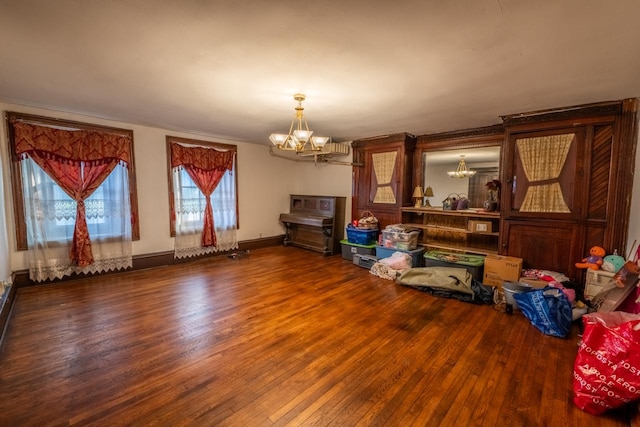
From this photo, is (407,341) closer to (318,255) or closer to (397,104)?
(397,104)

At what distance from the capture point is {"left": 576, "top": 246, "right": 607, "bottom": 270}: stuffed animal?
117 inches

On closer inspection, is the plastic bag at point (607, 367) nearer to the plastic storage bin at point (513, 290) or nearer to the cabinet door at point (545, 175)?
the plastic storage bin at point (513, 290)

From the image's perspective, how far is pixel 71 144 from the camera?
3.69 meters

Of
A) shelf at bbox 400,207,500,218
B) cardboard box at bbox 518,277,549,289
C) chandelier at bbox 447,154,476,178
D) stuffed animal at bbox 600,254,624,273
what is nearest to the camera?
stuffed animal at bbox 600,254,624,273

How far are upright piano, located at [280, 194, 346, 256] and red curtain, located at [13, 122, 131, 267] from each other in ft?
11.1

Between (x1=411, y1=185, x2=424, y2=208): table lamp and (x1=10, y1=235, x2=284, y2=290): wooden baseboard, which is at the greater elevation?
(x1=411, y1=185, x2=424, y2=208): table lamp

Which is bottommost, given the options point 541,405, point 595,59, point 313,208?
point 541,405

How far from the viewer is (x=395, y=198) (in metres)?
4.94

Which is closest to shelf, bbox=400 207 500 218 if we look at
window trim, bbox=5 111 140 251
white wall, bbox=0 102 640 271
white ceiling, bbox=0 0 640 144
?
white wall, bbox=0 102 640 271

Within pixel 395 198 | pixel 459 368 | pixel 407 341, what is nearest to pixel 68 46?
pixel 407 341

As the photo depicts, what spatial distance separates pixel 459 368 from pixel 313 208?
4373 mm

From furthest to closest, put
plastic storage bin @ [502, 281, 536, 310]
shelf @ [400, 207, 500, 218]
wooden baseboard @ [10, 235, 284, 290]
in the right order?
shelf @ [400, 207, 500, 218]
wooden baseboard @ [10, 235, 284, 290]
plastic storage bin @ [502, 281, 536, 310]

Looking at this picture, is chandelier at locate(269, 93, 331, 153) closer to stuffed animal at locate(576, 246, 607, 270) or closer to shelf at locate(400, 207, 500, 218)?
shelf at locate(400, 207, 500, 218)

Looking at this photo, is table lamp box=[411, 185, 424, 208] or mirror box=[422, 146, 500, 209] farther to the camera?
table lamp box=[411, 185, 424, 208]
